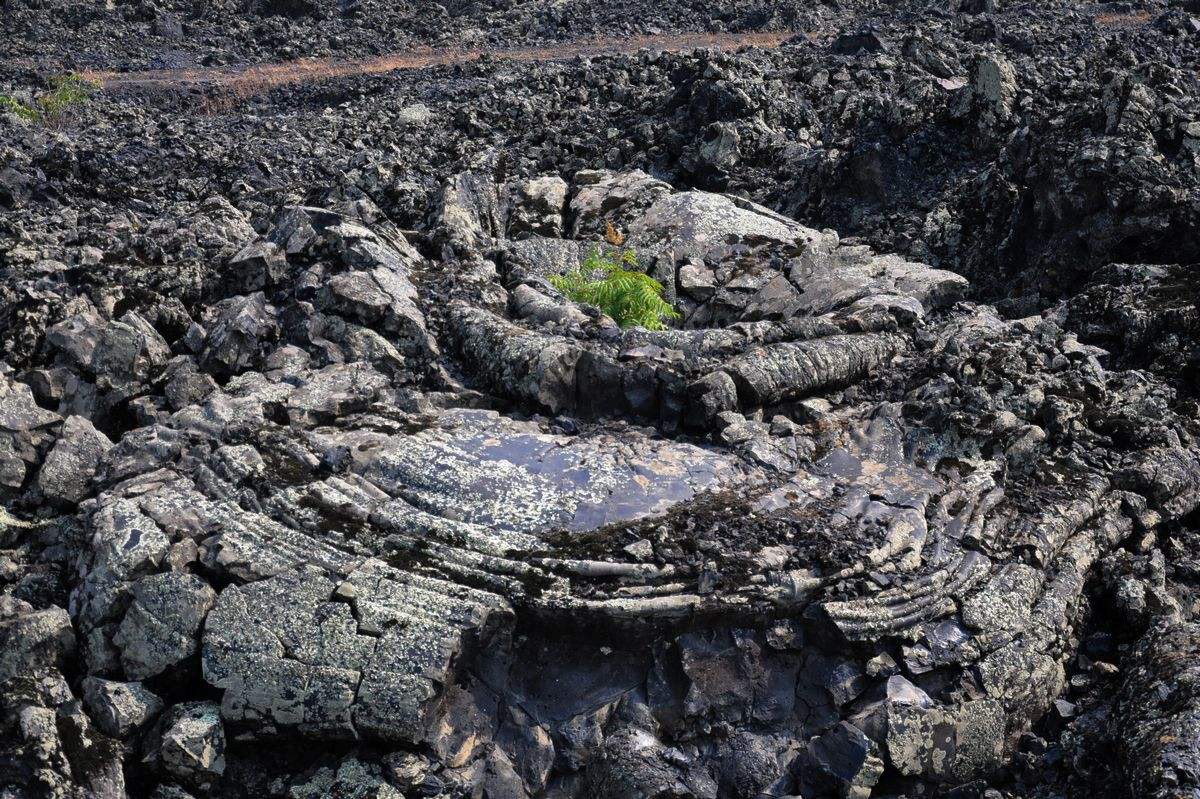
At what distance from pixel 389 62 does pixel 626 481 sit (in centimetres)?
1883

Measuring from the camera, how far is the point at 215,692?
5723 millimetres

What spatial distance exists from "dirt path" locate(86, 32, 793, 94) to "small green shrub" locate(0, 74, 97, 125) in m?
1.06

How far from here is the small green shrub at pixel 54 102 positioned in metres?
17.3

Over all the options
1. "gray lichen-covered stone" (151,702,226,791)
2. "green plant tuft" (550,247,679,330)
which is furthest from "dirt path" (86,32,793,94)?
"gray lichen-covered stone" (151,702,226,791)

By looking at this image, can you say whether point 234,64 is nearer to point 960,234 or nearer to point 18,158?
point 18,158

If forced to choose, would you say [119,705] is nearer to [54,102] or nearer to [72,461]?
[72,461]

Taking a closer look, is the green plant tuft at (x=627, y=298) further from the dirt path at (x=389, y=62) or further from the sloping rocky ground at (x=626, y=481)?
the dirt path at (x=389, y=62)

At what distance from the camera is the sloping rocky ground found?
5695mm

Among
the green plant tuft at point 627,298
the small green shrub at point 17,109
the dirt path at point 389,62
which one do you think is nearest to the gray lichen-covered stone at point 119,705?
the green plant tuft at point 627,298

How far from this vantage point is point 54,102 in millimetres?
18281

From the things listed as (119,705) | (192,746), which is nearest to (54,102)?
(119,705)

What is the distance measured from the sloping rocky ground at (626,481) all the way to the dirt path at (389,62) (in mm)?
9409

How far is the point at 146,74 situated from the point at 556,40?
935cm

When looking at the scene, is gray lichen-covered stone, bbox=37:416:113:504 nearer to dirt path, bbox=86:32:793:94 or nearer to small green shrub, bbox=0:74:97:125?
small green shrub, bbox=0:74:97:125
